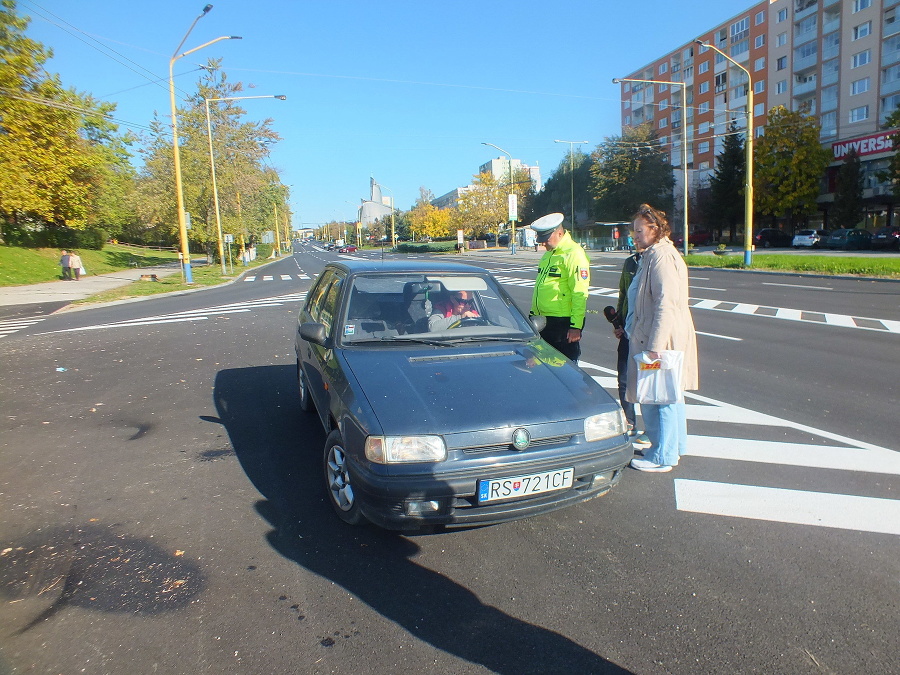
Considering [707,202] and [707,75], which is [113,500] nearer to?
[707,202]

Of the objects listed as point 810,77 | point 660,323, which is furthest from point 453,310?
point 810,77

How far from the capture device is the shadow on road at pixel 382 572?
2605 mm

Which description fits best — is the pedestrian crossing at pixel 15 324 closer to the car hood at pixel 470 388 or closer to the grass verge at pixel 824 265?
the car hood at pixel 470 388

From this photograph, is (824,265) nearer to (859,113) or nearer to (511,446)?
(511,446)

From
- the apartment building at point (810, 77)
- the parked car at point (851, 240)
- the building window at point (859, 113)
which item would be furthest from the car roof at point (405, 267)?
the building window at point (859, 113)

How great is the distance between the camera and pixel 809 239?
136ft

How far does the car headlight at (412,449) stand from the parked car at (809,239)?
45.0 metres

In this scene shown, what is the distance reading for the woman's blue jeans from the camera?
446cm

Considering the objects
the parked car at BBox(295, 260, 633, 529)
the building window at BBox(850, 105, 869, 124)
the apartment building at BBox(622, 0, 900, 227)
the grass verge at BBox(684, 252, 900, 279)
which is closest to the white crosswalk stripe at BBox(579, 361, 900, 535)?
the parked car at BBox(295, 260, 633, 529)

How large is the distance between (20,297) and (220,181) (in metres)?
17.2

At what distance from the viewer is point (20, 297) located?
23031 millimetres

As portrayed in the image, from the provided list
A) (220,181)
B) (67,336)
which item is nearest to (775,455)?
(67,336)

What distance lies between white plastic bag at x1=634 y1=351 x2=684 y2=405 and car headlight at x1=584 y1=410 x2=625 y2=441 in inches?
29.6

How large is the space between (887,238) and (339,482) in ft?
135
